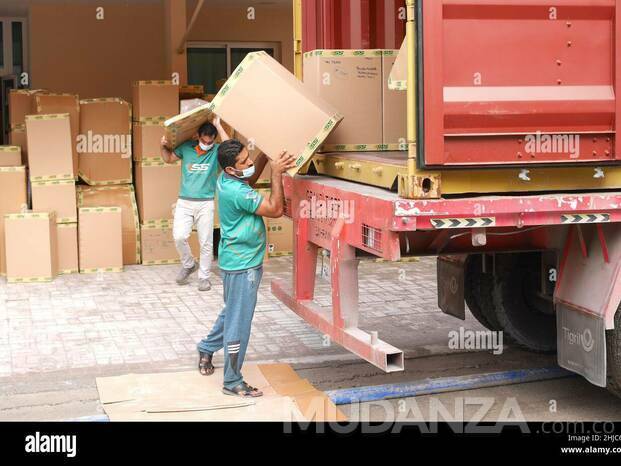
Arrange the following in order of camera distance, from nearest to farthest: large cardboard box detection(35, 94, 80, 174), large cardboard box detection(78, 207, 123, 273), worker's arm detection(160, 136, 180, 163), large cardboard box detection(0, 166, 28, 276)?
worker's arm detection(160, 136, 180, 163) < large cardboard box detection(0, 166, 28, 276) < large cardboard box detection(78, 207, 123, 273) < large cardboard box detection(35, 94, 80, 174)

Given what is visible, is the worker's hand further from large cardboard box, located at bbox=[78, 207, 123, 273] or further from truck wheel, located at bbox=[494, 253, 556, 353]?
large cardboard box, located at bbox=[78, 207, 123, 273]

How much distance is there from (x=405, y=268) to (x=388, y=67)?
191 inches

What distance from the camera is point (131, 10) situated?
52.1ft

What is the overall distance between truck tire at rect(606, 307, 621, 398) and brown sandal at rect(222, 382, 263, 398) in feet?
7.21

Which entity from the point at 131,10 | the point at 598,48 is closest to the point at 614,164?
the point at 598,48

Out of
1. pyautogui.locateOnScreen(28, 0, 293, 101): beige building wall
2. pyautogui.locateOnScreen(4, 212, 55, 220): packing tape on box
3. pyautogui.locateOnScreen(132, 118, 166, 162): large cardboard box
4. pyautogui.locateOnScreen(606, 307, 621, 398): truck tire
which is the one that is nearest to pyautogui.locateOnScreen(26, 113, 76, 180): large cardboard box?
pyautogui.locateOnScreen(4, 212, 55, 220): packing tape on box

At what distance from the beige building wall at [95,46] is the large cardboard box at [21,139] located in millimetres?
3825

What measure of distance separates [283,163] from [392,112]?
3.63ft

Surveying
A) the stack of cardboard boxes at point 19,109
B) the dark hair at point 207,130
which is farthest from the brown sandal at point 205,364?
the stack of cardboard boxes at point 19,109

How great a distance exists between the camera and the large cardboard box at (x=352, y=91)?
260 inches

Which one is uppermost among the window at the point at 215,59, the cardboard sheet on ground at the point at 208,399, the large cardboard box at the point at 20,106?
the window at the point at 215,59

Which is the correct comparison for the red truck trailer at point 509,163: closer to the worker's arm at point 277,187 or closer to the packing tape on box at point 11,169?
the worker's arm at point 277,187

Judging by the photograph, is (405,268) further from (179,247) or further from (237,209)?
(237,209)

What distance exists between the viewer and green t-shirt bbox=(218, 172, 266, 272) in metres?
6.09
